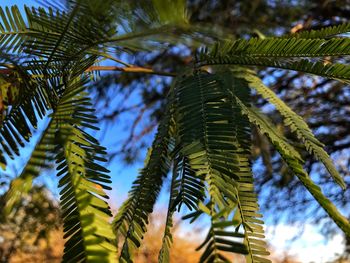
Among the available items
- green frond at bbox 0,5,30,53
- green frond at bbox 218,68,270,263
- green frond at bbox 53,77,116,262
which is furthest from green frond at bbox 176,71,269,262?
green frond at bbox 0,5,30,53

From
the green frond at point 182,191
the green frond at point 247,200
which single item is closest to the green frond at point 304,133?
the green frond at point 247,200

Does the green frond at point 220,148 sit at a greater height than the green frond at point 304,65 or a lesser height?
lesser

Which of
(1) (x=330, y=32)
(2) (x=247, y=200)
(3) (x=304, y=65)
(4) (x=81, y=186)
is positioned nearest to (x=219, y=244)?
(4) (x=81, y=186)

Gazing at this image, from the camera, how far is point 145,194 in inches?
30.8

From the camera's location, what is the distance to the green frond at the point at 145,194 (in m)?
0.74

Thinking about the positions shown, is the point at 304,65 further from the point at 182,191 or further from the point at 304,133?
the point at 182,191

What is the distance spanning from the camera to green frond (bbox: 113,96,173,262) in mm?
740

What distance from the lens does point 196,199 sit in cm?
63

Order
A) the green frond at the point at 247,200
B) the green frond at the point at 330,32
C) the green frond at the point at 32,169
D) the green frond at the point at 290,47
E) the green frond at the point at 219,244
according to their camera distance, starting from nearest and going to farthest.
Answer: the green frond at the point at 219,244 → the green frond at the point at 32,169 → the green frond at the point at 247,200 → the green frond at the point at 290,47 → the green frond at the point at 330,32

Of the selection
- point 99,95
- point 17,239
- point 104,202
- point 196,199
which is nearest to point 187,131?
point 196,199

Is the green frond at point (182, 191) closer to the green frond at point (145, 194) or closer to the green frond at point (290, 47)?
the green frond at point (145, 194)

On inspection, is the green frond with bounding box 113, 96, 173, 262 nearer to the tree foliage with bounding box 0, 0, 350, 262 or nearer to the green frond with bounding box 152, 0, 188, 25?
the tree foliage with bounding box 0, 0, 350, 262

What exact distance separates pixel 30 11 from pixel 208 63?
0.39 m

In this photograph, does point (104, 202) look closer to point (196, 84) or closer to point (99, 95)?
point (196, 84)
